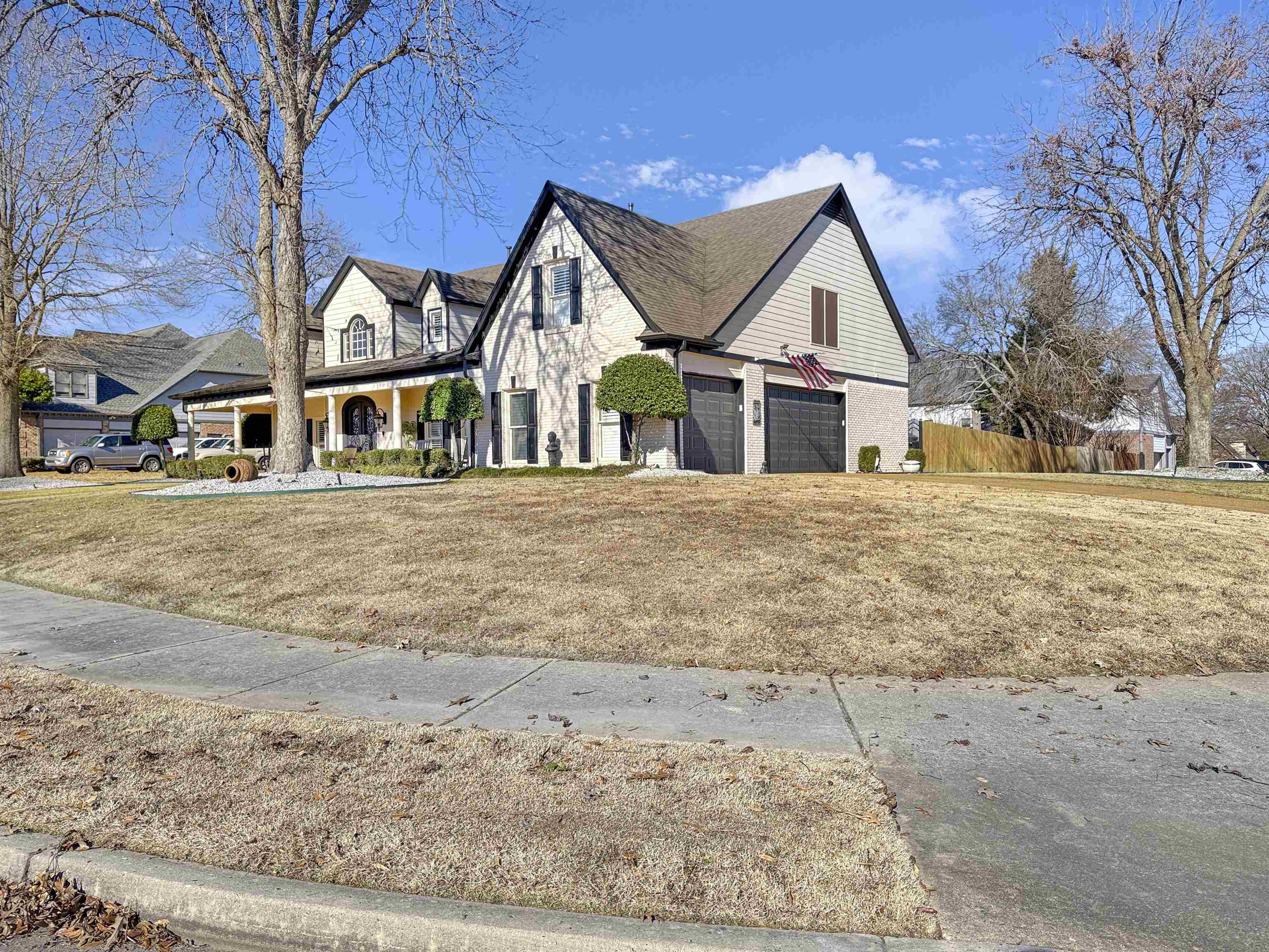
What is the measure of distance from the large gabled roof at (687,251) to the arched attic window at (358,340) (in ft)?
24.0

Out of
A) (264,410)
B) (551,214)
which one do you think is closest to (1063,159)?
(551,214)

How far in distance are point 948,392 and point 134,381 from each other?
45.5 meters

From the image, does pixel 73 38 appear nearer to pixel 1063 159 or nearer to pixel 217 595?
pixel 217 595

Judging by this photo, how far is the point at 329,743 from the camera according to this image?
4.03 metres

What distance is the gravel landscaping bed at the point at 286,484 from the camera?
1452 centimetres

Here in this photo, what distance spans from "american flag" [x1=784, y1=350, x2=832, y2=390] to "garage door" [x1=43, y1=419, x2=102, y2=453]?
124ft

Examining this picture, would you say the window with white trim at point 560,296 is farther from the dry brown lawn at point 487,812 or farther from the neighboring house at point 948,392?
the neighboring house at point 948,392

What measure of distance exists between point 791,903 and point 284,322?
15333 mm

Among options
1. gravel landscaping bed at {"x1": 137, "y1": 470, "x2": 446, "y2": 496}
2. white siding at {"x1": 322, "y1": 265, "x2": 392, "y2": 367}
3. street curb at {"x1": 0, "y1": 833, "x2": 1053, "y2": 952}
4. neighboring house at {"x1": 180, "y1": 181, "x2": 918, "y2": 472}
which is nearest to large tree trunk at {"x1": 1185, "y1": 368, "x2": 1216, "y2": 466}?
neighboring house at {"x1": 180, "y1": 181, "x2": 918, "y2": 472}

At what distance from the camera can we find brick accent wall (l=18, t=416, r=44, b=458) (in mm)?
41281

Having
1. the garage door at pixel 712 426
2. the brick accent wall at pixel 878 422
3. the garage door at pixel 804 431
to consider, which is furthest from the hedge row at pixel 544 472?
the brick accent wall at pixel 878 422

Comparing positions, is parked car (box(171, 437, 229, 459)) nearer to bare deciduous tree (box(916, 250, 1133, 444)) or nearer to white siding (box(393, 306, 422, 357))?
white siding (box(393, 306, 422, 357))

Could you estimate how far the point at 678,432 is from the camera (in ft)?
64.6

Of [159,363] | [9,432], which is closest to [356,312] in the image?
[9,432]
